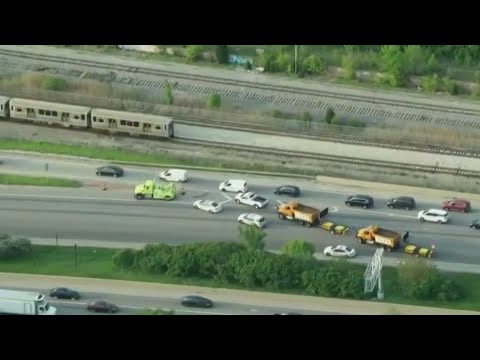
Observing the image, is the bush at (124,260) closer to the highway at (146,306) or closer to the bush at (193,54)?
the highway at (146,306)

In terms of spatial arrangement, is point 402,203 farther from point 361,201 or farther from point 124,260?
point 124,260

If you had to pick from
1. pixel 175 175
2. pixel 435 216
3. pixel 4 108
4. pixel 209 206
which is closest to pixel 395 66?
pixel 435 216

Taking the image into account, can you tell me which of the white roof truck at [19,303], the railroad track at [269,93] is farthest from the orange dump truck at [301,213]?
the railroad track at [269,93]

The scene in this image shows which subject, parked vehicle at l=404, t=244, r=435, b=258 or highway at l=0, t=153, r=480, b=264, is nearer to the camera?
parked vehicle at l=404, t=244, r=435, b=258

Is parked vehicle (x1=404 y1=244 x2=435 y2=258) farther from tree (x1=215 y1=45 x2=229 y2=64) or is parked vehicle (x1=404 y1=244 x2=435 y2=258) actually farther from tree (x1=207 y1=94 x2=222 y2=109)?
tree (x1=215 y1=45 x2=229 y2=64)

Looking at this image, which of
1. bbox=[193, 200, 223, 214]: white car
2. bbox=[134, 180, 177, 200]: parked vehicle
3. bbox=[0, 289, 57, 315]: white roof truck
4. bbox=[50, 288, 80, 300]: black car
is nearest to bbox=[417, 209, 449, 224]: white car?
bbox=[193, 200, 223, 214]: white car

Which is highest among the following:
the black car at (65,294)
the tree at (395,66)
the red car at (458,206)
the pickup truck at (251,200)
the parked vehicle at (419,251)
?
the tree at (395,66)

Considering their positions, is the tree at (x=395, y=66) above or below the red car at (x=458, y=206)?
above
